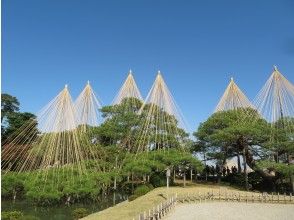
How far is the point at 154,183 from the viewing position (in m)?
42.4

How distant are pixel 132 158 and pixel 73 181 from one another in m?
9.23

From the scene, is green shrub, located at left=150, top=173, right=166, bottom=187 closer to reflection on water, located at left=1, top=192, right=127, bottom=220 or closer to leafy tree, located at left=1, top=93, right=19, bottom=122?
reflection on water, located at left=1, top=192, right=127, bottom=220

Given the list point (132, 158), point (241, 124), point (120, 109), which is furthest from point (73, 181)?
point (241, 124)

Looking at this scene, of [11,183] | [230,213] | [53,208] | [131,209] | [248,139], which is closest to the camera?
[230,213]

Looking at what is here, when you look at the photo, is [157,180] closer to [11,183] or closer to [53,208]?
[53,208]

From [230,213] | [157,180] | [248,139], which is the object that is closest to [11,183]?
[157,180]

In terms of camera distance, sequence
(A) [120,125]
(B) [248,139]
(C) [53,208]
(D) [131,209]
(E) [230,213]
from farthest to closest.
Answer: (A) [120,125] → (B) [248,139] → (C) [53,208] → (D) [131,209] → (E) [230,213]

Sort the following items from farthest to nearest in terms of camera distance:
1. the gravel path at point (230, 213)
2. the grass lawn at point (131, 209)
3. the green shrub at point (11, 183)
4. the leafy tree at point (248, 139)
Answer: the leafy tree at point (248, 139) < the green shrub at point (11, 183) < the grass lawn at point (131, 209) < the gravel path at point (230, 213)

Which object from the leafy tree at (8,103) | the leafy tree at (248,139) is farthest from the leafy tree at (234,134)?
the leafy tree at (8,103)

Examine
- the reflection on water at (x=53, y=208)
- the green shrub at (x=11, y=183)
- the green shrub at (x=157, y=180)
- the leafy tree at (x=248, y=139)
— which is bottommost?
the reflection on water at (x=53, y=208)

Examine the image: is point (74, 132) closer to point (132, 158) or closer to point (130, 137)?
point (132, 158)

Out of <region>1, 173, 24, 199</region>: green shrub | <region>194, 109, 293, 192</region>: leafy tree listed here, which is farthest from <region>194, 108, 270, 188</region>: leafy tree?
<region>1, 173, 24, 199</region>: green shrub

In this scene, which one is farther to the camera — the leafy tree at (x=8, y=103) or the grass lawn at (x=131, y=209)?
the leafy tree at (x=8, y=103)

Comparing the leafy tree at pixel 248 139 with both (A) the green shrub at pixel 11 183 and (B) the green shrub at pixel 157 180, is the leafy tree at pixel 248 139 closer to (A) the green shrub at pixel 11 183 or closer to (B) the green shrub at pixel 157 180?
(B) the green shrub at pixel 157 180
